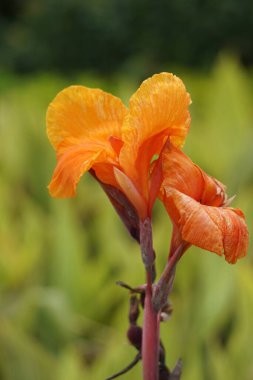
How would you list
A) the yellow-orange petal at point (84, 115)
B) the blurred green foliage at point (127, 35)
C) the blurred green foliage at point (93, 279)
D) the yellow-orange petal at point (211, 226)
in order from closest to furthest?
1. the yellow-orange petal at point (211, 226)
2. the yellow-orange petal at point (84, 115)
3. the blurred green foliage at point (93, 279)
4. the blurred green foliage at point (127, 35)

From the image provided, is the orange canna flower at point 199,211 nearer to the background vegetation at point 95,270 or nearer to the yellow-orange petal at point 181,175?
the yellow-orange petal at point 181,175

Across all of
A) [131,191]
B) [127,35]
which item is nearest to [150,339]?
[131,191]

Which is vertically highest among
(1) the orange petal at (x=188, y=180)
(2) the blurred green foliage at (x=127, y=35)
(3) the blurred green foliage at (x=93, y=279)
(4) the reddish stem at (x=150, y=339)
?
(2) the blurred green foliage at (x=127, y=35)

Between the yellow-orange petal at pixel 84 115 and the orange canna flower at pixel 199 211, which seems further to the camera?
the yellow-orange petal at pixel 84 115

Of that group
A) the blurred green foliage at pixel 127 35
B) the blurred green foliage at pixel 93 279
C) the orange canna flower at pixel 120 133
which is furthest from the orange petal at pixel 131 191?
the blurred green foliage at pixel 127 35

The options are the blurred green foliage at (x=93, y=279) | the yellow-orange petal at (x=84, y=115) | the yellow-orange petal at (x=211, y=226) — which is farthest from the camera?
the blurred green foliage at (x=93, y=279)

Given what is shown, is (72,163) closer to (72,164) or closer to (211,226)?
(72,164)

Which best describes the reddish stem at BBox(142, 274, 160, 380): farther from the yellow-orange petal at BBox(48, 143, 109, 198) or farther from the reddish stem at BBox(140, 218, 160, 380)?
the yellow-orange petal at BBox(48, 143, 109, 198)

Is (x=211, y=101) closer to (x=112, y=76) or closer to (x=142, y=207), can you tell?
(x=142, y=207)

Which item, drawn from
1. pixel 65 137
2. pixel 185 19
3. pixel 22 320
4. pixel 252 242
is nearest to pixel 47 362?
pixel 22 320
